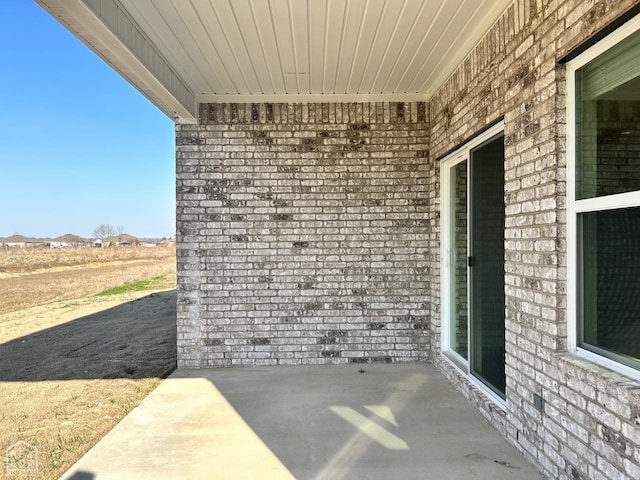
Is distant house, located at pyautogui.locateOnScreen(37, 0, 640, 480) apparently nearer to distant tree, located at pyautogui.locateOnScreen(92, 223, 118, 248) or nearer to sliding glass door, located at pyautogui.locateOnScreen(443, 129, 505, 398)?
sliding glass door, located at pyautogui.locateOnScreen(443, 129, 505, 398)

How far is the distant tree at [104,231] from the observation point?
4300 centimetres

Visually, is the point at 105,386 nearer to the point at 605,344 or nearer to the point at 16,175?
the point at 605,344

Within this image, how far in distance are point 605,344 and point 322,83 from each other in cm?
338

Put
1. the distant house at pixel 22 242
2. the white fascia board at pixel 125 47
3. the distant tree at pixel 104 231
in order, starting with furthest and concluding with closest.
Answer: the distant tree at pixel 104 231 < the distant house at pixel 22 242 < the white fascia board at pixel 125 47

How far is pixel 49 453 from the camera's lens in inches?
101

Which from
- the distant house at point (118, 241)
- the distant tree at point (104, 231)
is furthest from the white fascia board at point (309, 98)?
the distant tree at point (104, 231)

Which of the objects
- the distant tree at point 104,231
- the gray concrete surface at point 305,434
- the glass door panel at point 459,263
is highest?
the distant tree at point 104,231

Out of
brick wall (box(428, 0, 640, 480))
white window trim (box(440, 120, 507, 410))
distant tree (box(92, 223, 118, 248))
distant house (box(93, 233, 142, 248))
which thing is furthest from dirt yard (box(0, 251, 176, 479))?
distant tree (box(92, 223, 118, 248))

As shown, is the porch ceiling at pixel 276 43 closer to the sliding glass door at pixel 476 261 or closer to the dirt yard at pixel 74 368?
the sliding glass door at pixel 476 261

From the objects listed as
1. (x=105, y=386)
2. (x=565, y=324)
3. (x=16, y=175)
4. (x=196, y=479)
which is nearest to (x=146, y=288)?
(x=105, y=386)

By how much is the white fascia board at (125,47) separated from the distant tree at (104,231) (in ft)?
144

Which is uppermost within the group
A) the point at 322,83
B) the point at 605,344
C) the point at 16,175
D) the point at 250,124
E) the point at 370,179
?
the point at 16,175

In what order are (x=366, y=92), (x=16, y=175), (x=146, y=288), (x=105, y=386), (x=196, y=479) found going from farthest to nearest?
(x=16, y=175)
(x=146, y=288)
(x=366, y=92)
(x=105, y=386)
(x=196, y=479)

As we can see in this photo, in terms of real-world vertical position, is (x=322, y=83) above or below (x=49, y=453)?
above
